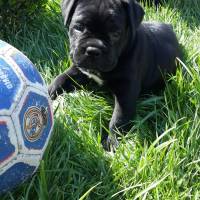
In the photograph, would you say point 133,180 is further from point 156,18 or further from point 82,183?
point 156,18

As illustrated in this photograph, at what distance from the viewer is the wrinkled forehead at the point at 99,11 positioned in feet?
10.4

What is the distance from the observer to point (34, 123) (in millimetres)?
2572

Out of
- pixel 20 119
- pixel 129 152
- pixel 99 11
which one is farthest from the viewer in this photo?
pixel 99 11

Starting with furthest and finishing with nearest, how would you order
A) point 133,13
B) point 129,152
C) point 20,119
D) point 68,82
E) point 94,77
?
point 68,82 < point 94,77 < point 133,13 < point 129,152 < point 20,119

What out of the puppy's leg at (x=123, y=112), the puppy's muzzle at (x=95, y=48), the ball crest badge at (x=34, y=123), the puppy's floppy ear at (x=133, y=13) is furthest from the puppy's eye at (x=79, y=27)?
the ball crest badge at (x=34, y=123)

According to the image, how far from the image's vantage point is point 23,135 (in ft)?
8.22

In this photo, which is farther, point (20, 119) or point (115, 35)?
point (115, 35)

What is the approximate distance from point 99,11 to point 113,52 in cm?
29

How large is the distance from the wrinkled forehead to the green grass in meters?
0.63

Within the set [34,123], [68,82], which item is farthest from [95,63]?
[34,123]

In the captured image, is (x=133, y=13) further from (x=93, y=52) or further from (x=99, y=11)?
(x=93, y=52)

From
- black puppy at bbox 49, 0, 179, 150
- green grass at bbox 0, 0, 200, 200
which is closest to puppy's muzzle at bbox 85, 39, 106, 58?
black puppy at bbox 49, 0, 179, 150

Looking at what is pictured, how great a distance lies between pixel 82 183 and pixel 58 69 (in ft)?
4.65

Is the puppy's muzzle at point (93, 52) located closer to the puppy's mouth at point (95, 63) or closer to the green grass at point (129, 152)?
the puppy's mouth at point (95, 63)
